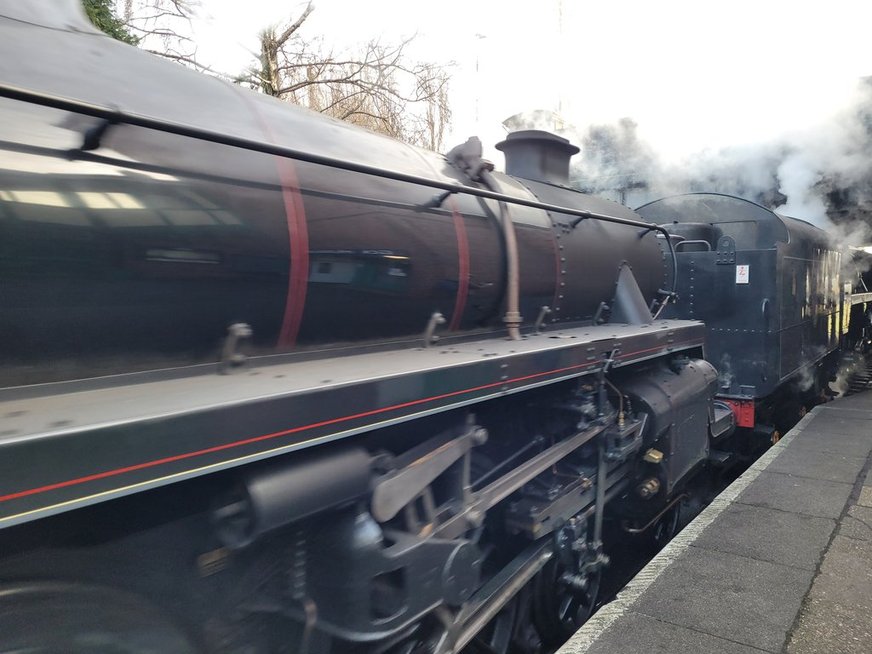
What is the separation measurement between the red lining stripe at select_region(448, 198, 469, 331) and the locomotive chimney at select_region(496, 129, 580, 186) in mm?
1644

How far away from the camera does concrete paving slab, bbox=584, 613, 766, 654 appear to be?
2.61 m

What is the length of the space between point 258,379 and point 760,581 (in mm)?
2945

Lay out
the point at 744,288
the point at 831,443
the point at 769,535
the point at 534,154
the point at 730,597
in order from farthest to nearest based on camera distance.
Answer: the point at 744,288, the point at 831,443, the point at 534,154, the point at 769,535, the point at 730,597

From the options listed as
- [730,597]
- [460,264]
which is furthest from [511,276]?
[730,597]

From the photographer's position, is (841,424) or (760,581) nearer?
(760,581)

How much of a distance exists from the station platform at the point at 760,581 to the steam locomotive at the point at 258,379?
445 mm

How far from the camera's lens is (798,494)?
4.61 meters

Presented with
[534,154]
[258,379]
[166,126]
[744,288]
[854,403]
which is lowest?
[854,403]

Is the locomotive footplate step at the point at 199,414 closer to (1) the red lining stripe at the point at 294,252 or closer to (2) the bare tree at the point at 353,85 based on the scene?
(1) the red lining stripe at the point at 294,252

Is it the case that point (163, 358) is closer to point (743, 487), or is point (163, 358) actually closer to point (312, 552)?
point (312, 552)

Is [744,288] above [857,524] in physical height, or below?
above

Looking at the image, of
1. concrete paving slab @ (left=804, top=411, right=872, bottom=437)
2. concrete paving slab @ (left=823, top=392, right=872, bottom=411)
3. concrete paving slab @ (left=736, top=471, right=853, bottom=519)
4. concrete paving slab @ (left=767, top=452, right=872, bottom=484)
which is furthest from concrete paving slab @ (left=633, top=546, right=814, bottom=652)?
concrete paving slab @ (left=823, top=392, right=872, bottom=411)

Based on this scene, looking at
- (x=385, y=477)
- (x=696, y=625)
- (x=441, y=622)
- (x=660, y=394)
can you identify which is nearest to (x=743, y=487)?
(x=660, y=394)

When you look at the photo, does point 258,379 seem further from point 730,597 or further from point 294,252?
point 730,597
